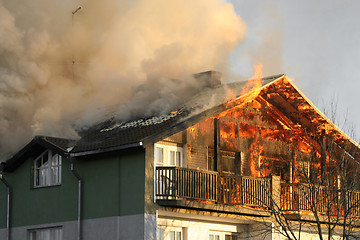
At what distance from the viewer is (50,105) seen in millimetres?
39750

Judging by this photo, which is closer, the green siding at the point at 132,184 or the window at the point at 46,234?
the green siding at the point at 132,184

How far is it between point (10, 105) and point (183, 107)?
835 centimetres

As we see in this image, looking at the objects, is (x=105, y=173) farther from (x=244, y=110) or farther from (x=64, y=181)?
(x=244, y=110)

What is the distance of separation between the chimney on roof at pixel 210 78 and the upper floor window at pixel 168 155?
16.6 feet

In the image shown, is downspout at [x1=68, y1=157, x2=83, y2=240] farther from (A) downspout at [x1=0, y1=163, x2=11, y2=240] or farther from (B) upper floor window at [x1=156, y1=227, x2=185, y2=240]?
(A) downspout at [x1=0, y1=163, x2=11, y2=240]

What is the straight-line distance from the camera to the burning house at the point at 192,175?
106 ft

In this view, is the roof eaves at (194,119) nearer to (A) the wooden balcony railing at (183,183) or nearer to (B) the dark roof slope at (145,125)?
(B) the dark roof slope at (145,125)

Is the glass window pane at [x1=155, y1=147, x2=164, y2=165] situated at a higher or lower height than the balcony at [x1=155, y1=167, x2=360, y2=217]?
higher

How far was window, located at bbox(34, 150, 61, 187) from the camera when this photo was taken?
35531mm

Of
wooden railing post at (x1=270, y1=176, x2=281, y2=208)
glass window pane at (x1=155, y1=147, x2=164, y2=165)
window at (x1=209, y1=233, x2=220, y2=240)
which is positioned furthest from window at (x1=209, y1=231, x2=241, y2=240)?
glass window pane at (x1=155, y1=147, x2=164, y2=165)

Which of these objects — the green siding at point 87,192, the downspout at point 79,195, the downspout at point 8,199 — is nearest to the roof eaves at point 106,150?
the downspout at point 79,195

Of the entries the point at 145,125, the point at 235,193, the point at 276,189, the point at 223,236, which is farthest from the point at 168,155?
the point at 276,189

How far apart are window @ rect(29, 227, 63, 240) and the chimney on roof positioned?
8.87 meters

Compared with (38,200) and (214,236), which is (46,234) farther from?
(214,236)
